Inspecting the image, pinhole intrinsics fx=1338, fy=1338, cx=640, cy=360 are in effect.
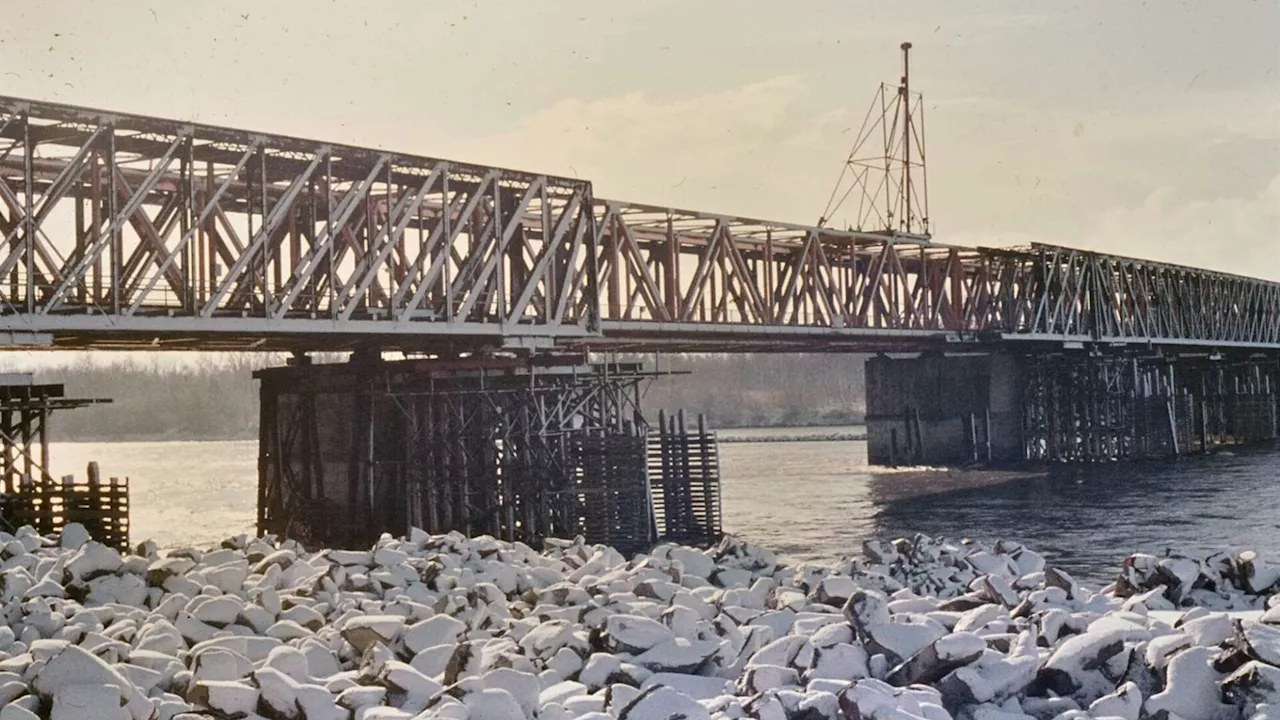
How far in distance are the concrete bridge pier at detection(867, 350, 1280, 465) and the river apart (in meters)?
2.36

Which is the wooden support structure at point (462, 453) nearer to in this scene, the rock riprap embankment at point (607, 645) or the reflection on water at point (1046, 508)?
the reflection on water at point (1046, 508)

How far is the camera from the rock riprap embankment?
1188 cm

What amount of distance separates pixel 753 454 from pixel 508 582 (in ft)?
272

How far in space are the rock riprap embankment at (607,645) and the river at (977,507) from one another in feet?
51.4

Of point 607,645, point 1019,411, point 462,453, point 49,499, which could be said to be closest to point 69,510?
point 49,499

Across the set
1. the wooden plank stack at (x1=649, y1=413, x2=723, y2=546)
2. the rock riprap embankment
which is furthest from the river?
the rock riprap embankment

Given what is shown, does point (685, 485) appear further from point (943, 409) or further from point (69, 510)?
point (943, 409)

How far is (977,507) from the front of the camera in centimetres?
5122

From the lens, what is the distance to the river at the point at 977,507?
38.6 metres

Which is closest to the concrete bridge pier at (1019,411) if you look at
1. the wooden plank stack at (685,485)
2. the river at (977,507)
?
the river at (977,507)

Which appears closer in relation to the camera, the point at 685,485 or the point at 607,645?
the point at 607,645

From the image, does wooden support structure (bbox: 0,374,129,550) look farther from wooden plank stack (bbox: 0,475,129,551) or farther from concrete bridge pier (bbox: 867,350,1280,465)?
concrete bridge pier (bbox: 867,350,1280,465)

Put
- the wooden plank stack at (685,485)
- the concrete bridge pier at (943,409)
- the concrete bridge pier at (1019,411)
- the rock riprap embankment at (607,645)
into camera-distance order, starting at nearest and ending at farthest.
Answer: the rock riprap embankment at (607,645)
the wooden plank stack at (685,485)
the concrete bridge pier at (1019,411)
the concrete bridge pier at (943,409)

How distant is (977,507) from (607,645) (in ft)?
128
